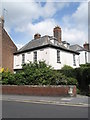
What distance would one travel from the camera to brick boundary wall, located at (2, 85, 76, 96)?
16366 mm

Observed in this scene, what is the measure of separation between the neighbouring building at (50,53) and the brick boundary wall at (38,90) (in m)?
7.28

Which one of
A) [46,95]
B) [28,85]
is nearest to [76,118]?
[46,95]

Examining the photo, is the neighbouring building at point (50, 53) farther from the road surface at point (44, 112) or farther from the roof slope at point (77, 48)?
the road surface at point (44, 112)

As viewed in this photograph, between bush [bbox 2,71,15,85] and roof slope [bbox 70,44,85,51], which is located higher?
roof slope [bbox 70,44,85,51]

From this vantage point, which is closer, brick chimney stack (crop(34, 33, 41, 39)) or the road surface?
the road surface

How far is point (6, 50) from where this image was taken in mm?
31484

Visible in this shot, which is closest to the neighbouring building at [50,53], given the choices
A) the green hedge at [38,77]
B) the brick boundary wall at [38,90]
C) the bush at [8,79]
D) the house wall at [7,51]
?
the house wall at [7,51]

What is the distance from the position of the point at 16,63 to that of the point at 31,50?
13.6 feet

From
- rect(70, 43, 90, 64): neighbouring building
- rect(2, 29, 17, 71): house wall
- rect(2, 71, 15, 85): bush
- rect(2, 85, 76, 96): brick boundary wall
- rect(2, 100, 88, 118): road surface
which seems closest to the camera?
rect(2, 100, 88, 118): road surface

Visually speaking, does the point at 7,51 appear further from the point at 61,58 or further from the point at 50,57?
the point at 61,58

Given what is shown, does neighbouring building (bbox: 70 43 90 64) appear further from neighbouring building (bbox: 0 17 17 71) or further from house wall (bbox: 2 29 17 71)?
neighbouring building (bbox: 0 17 17 71)

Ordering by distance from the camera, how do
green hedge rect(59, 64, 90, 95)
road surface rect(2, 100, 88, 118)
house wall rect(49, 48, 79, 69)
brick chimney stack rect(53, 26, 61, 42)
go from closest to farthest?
road surface rect(2, 100, 88, 118)
green hedge rect(59, 64, 90, 95)
house wall rect(49, 48, 79, 69)
brick chimney stack rect(53, 26, 61, 42)

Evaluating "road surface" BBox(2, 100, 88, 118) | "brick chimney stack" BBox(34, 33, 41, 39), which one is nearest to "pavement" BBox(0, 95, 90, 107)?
"road surface" BBox(2, 100, 88, 118)

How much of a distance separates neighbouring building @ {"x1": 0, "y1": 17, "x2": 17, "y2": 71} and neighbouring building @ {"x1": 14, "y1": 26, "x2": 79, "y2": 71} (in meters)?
0.92
